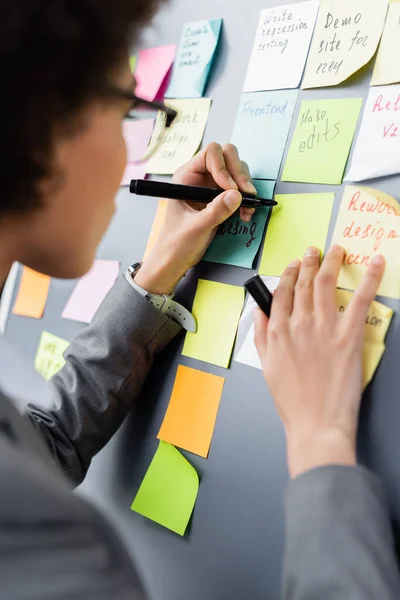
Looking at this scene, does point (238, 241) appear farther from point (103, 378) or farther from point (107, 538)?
point (107, 538)

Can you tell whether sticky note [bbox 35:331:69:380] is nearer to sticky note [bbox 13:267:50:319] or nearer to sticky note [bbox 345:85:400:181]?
sticky note [bbox 13:267:50:319]

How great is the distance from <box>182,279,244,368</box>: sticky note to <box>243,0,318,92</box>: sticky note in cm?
26

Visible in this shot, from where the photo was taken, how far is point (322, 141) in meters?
0.59

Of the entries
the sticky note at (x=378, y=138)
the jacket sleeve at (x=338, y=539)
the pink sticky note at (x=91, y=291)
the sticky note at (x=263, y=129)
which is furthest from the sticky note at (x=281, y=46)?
the jacket sleeve at (x=338, y=539)

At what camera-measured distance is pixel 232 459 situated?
0.61 m

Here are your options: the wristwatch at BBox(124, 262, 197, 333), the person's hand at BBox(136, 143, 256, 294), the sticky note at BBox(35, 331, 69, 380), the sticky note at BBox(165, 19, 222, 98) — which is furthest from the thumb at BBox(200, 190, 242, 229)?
the sticky note at BBox(35, 331, 69, 380)

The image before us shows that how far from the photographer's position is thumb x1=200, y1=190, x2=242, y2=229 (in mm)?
601

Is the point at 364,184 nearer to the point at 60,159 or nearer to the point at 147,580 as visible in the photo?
the point at 60,159

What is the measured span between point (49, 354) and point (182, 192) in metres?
0.44

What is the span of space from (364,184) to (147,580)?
21.1 inches

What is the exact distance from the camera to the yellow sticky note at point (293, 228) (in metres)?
0.57

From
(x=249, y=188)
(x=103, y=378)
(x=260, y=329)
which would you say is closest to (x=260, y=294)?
(x=260, y=329)

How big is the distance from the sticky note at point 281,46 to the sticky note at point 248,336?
24 cm

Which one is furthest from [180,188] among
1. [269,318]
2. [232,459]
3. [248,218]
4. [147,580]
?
[147,580]
